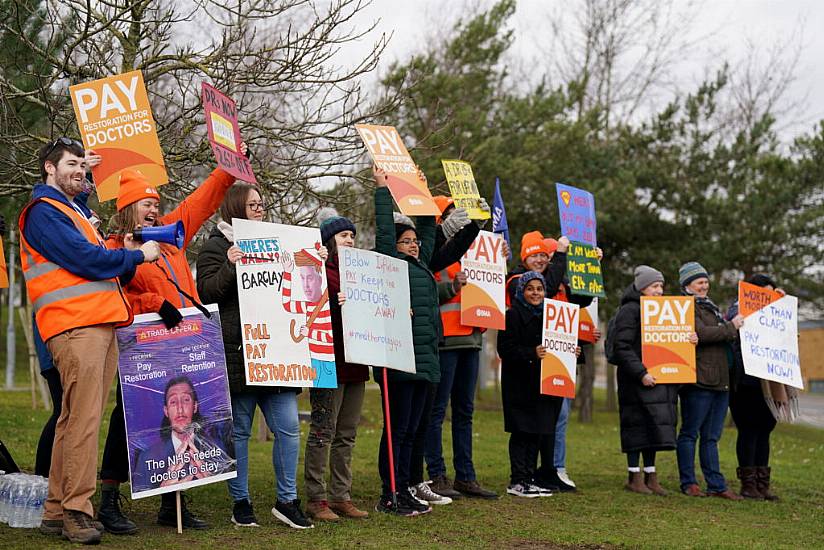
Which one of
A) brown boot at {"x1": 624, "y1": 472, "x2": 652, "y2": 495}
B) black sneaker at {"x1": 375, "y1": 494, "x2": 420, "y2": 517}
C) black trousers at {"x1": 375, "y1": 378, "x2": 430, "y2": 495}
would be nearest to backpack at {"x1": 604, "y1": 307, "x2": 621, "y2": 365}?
brown boot at {"x1": 624, "y1": 472, "x2": 652, "y2": 495}

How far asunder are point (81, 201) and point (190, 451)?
5.51ft

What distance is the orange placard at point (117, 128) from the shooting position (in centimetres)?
652

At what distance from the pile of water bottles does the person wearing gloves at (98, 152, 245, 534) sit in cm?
35

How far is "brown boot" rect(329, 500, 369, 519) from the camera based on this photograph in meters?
7.26

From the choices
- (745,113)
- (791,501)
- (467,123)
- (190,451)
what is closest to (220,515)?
(190,451)

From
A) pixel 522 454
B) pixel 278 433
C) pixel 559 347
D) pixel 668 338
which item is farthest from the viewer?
pixel 668 338

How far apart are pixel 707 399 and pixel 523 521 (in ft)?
9.62

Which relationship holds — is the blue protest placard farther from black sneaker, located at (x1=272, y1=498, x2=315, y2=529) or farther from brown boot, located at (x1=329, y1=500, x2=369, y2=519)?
black sneaker, located at (x1=272, y1=498, x2=315, y2=529)

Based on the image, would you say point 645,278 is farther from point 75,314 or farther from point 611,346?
point 75,314

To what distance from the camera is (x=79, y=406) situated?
228 inches

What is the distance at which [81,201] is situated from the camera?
6.47 meters

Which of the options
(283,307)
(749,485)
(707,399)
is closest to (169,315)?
(283,307)

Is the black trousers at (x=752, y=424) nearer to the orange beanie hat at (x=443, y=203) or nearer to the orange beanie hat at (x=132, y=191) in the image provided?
the orange beanie hat at (x=443, y=203)

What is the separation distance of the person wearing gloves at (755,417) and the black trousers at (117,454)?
595cm
